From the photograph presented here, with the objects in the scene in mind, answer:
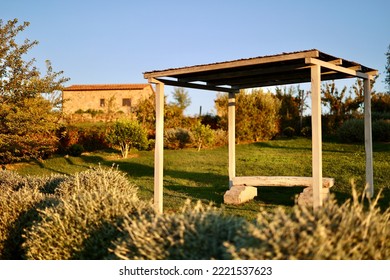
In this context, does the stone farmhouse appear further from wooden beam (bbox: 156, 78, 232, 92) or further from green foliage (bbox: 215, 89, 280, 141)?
wooden beam (bbox: 156, 78, 232, 92)

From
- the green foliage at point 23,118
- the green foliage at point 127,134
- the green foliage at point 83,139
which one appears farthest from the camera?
the green foliage at point 83,139

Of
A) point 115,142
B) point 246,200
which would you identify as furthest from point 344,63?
point 115,142

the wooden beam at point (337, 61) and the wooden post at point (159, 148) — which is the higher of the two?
the wooden beam at point (337, 61)

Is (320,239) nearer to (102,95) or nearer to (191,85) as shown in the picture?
(191,85)

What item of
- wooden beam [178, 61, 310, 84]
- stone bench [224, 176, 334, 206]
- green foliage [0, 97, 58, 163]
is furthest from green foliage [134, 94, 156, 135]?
wooden beam [178, 61, 310, 84]

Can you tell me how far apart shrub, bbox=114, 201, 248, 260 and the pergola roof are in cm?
346

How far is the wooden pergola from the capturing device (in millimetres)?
6234

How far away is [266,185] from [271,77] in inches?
79.0

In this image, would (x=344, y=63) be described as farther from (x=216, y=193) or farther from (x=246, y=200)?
(x=216, y=193)

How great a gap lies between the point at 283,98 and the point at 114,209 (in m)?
18.8

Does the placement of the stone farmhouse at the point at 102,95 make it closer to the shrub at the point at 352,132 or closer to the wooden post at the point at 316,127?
the shrub at the point at 352,132

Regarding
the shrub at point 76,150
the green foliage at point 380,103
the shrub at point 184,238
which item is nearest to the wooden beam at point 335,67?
the shrub at point 184,238

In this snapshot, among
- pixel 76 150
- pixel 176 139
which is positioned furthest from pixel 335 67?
pixel 176 139

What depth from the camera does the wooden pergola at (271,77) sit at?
6234 millimetres
